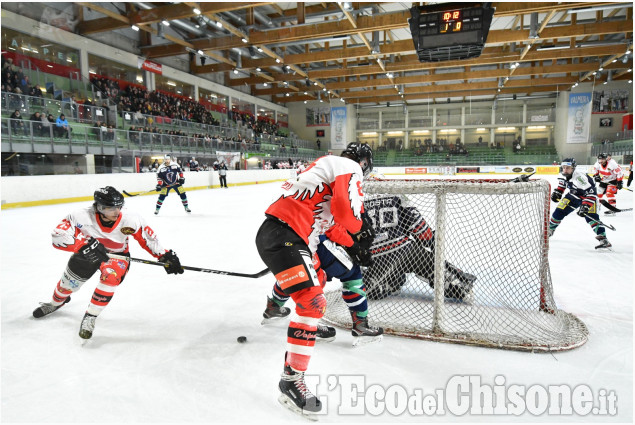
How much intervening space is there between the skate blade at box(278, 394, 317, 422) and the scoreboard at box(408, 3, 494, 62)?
6.76 metres

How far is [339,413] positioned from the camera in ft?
5.24

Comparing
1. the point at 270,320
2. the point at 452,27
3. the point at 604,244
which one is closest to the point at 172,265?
the point at 270,320

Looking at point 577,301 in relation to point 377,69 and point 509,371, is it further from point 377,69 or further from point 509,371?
point 377,69

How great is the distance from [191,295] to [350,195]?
1.92m

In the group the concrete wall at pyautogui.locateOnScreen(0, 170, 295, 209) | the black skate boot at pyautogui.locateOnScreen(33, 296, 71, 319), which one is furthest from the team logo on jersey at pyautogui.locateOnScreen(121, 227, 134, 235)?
the concrete wall at pyautogui.locateOnScreen(0, 170, 295, 209)

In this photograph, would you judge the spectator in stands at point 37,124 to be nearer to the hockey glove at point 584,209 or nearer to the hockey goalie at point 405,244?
the hockey goalie at point 405,244

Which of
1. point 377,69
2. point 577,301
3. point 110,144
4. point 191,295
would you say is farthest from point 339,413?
point 377,69

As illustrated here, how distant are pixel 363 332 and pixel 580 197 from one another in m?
A: 3.75

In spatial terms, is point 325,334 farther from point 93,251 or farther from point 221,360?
point 93,251

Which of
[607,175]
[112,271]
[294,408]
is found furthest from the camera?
[607,175]

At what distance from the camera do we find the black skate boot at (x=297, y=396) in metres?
1.57

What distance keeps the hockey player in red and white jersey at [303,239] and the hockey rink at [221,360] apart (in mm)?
141

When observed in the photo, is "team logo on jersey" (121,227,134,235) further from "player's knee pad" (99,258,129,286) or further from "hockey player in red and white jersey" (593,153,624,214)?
"hockey player in red and white jersey" (593,153,624,214)

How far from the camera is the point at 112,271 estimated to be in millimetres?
2289
